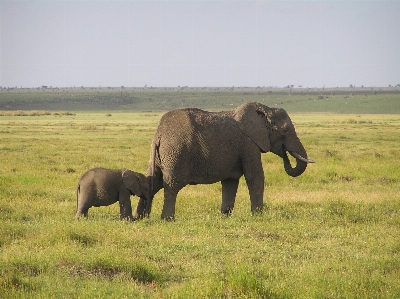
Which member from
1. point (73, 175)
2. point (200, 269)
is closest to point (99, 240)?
point (200, 269)

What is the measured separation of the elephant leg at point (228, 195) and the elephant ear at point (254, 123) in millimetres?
974

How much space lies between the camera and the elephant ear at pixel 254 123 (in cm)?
1454

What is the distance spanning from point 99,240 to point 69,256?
4.80 feet

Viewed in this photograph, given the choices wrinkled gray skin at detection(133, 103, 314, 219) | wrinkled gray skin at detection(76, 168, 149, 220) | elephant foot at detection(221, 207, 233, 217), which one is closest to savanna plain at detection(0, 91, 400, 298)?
elephant foot at detection(221, 207, 233, 217)

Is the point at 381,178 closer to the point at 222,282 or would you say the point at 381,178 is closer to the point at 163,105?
the point at 222,282

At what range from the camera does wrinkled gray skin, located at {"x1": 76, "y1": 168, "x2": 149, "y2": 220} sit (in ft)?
44.2

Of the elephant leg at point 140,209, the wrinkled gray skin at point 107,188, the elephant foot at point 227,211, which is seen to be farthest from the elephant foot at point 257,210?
the wrinkled gray skin at point 107,188

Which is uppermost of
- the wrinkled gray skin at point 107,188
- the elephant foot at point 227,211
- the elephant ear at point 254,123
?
the elephant ear at point 254,123

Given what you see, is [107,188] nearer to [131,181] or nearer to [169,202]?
[131,181]

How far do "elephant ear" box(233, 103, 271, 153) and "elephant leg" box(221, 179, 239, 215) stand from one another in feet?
3.20

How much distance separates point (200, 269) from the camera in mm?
9633

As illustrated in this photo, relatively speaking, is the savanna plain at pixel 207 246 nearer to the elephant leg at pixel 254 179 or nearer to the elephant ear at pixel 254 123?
the elephant leg at pixel 254 179

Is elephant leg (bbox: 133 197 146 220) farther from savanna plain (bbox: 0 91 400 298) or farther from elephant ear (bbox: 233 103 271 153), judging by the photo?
elephant ear (bbox: 233 103 271 153)

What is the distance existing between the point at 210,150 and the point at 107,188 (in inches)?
85.5
